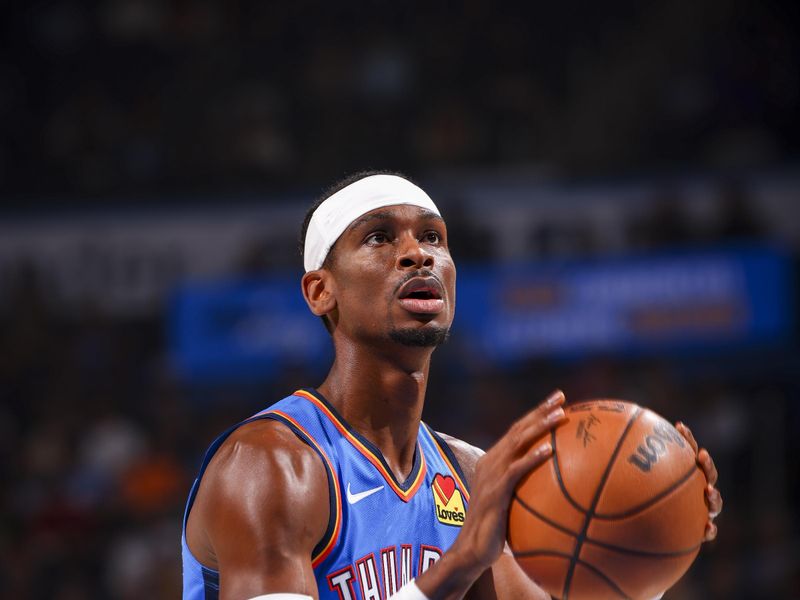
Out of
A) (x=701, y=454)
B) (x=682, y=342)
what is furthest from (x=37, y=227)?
(x=701, y=454)

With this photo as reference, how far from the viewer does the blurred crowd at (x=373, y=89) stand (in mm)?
9938

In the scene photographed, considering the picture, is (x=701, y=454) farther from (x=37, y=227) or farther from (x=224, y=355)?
(x=37, y=227)

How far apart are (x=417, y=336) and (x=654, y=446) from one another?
0.81 meters

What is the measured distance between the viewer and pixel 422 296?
11.0 ft

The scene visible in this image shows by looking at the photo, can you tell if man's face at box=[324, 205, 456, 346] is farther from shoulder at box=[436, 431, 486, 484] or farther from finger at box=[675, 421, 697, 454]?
finger at box=[675, 421, 697, 454]

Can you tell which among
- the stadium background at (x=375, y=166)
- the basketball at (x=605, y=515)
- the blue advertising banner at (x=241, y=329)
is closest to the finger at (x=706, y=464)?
the basketball at (x=605, y=515)

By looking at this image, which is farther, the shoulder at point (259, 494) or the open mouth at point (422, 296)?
the open mouth at point (422, 296)

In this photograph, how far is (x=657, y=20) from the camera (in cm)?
1091

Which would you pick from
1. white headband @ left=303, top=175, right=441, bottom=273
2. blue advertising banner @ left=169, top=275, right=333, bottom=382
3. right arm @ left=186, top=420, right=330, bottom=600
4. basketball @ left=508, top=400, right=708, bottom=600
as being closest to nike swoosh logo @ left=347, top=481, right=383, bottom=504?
right arm @ left=186, top=420, right=330, bottom=600

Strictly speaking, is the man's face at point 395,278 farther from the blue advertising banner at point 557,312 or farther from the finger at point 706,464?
the blue advertising banner at point 557,312

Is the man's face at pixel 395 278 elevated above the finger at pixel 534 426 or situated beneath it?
elevated above

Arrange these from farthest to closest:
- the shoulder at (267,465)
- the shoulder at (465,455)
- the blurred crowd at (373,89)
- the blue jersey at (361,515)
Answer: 1. the blurred crowd at (373,89)
2. the shoulder at (465,455)
3. the blue jersey at (361,515)
4. the shoulder at (267,465)

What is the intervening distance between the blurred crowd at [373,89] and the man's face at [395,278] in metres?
6.03

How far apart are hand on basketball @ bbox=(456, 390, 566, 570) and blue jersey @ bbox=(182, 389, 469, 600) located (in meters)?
0.43
